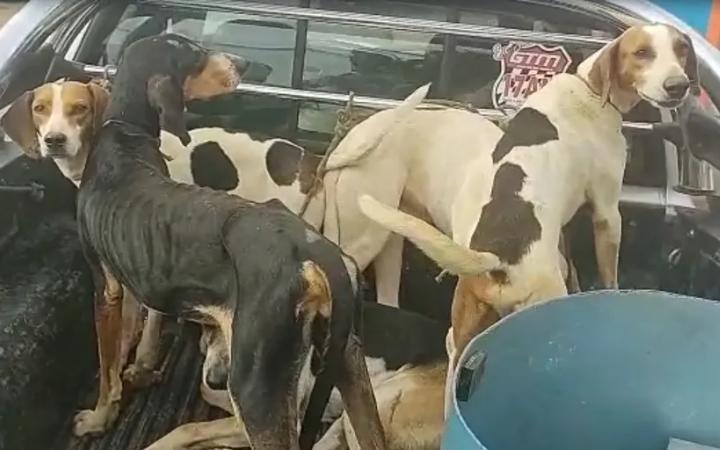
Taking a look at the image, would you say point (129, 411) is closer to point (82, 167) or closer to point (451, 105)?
point (82, 167)

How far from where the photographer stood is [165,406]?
1133 millimetres

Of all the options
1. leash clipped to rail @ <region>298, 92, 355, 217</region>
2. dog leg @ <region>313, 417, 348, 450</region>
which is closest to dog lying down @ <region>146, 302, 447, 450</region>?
dog leg @ <region>313, 417, 348, 450</region>

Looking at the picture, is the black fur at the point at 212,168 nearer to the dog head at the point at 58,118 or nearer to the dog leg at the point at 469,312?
the dog head at the point at 58,118

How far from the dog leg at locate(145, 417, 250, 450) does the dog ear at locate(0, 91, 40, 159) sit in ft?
0.90

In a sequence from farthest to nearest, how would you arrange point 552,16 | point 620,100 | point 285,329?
point 552,16
point 620,100
point 285,329

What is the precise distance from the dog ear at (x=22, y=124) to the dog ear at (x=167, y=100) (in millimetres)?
112

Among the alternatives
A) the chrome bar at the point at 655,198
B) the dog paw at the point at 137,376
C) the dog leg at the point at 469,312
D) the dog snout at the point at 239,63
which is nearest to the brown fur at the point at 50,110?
the dog snout at the point at 239,63

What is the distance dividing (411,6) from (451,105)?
0.10 metres

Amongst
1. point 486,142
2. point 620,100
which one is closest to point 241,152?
point 486,142

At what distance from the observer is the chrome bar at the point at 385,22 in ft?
3.55

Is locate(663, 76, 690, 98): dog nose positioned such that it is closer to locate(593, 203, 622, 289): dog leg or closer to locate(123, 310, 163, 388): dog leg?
locate(593, 203, 622, 289): dog leg

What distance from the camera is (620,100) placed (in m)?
0.99

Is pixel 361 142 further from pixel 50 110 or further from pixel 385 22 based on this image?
pixel 50 110

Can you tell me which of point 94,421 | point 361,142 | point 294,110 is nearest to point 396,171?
point 361,142
